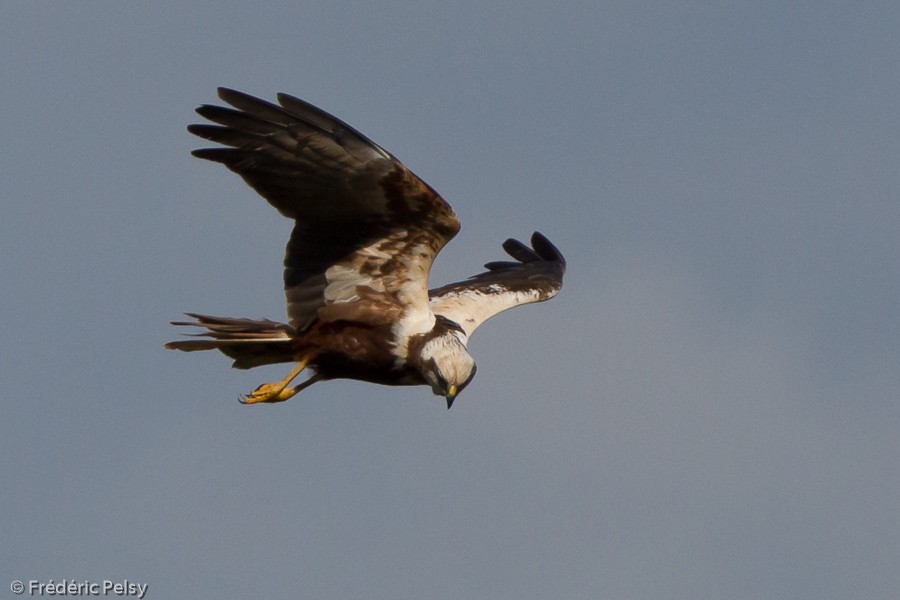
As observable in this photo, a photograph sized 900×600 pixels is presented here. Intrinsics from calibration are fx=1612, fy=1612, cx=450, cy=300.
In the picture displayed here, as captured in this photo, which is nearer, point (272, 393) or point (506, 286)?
point (272, 393)

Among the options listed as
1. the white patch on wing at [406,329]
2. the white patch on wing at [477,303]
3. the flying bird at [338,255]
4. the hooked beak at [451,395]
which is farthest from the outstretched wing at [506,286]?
the hooked beak at [451,395]

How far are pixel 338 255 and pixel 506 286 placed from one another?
289 centimetres

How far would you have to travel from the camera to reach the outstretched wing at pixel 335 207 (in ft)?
34.2

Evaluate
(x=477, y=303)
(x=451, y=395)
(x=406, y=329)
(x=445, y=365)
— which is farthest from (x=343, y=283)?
(x=477, y=303)

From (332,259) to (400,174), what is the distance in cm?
105

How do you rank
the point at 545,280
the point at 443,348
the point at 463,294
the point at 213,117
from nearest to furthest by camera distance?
the point at 213,117 → the point at 443,348 → the point at 463,294 → the point at 545,280

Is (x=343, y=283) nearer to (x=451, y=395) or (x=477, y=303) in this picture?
(x=451, y=395)

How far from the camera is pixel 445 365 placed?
11109 mm

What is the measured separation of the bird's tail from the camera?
11.7 metres

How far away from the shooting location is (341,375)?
1174 centimetres

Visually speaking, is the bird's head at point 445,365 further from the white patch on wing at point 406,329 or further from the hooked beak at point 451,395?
the white patch on wing at point 406,329

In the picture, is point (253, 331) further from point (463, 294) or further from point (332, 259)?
point (463, 294)

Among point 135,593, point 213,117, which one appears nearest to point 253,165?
point 213,117

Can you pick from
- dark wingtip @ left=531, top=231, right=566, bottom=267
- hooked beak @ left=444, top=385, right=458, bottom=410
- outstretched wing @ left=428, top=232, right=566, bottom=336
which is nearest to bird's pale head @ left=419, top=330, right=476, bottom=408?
hooked beak @ left=444, top=385, right=458, bottom=410
